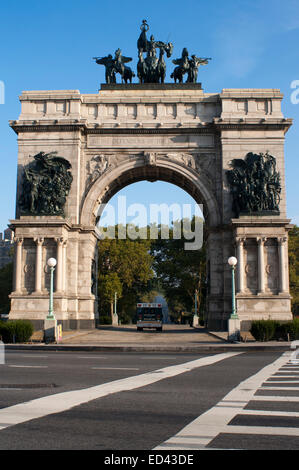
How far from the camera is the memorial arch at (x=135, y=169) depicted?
33938 millimetres

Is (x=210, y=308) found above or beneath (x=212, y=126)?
beneath

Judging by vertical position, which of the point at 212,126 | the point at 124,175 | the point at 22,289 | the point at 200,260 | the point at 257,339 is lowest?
the point at 257,339

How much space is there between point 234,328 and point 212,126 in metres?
16.2

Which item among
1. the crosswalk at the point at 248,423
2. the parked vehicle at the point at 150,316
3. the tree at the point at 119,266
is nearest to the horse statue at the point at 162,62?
the parked vehicle at the point at 150,316

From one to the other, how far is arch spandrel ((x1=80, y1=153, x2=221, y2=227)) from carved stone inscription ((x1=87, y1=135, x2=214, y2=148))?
Result: 0.94 meters

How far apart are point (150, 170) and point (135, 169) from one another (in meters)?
1.26

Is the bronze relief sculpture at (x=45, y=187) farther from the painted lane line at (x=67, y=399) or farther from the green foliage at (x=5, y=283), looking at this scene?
the green foliage at (x=5, y=283)

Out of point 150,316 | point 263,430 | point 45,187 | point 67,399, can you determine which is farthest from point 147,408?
point 150,316

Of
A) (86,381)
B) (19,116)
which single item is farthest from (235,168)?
(86,381)

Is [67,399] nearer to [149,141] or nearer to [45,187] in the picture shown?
[45,187]

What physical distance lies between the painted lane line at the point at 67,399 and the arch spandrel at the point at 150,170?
24.6m

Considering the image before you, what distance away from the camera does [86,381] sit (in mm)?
11008

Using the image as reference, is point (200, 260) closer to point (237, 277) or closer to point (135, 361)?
point (237, 277)

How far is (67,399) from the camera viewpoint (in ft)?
27.8
